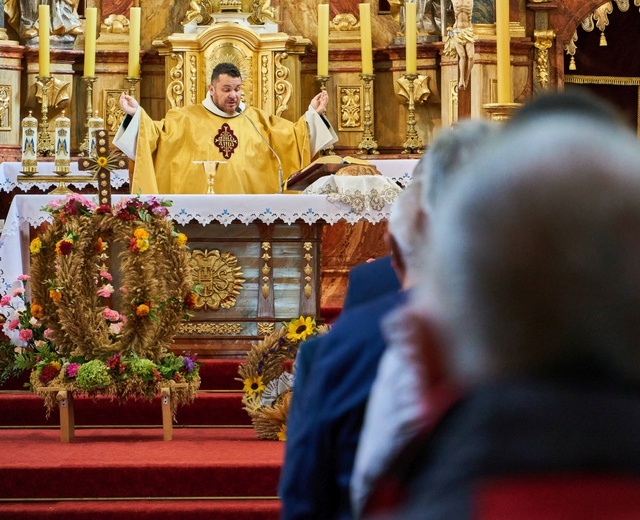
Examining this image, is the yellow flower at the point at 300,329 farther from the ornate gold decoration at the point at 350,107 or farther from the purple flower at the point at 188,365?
the ornate gold decoration at the point at 350,107

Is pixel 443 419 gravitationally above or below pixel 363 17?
below

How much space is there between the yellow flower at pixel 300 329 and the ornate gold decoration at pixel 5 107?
4.89 m

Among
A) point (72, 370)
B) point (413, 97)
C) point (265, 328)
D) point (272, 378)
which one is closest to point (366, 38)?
point (413, 97)

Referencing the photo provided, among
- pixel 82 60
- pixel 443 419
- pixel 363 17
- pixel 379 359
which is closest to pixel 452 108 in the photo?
pixel 363 17

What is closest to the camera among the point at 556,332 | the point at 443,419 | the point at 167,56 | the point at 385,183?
the point at 556,332

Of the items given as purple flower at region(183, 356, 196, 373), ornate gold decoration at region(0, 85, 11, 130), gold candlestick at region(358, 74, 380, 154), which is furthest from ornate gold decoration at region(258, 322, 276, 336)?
ornate gold decoration at region(0, 85, 11, 130)

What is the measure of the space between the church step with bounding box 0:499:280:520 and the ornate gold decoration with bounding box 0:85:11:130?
566 cm

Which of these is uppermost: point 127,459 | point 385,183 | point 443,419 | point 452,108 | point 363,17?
point 363,17

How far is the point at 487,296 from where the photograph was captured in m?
1.15

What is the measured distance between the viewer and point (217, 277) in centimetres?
790

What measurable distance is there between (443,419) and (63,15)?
10087mm

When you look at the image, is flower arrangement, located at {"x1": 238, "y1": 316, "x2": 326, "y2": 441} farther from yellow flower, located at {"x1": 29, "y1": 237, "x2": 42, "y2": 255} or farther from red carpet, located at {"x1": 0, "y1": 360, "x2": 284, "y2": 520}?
yellow flower, located at {"x1": 29, "y1": 237, "x2": 42, "y2": 255}

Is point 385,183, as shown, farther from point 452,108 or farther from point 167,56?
point 167,56

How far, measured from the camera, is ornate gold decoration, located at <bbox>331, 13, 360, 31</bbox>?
1091cm
